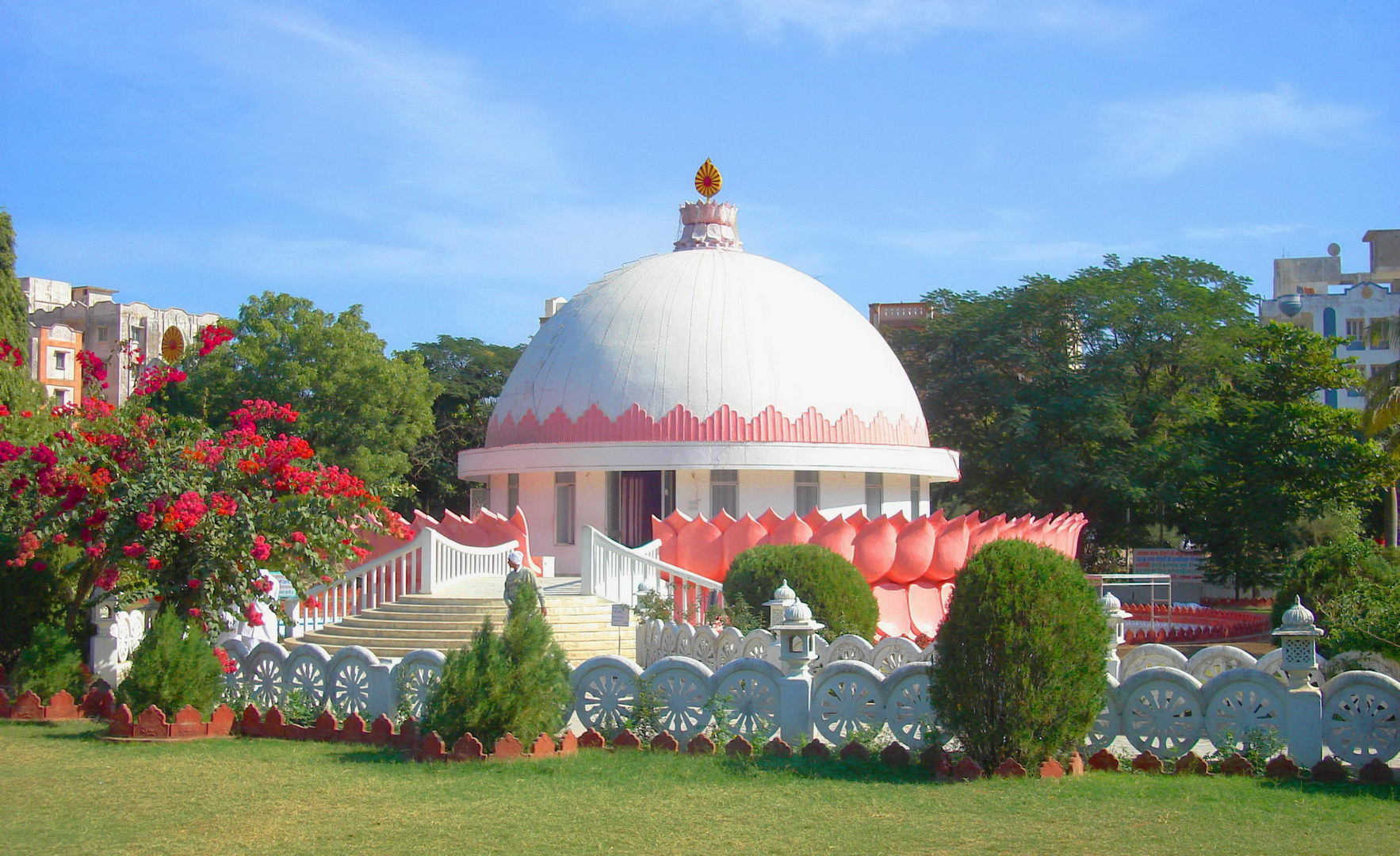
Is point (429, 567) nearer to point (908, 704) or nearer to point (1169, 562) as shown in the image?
point (908, 704)

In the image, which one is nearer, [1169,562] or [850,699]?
[850,699]

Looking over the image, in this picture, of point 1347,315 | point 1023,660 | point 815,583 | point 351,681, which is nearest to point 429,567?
point 815,583

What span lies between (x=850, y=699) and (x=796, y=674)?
0.54 m

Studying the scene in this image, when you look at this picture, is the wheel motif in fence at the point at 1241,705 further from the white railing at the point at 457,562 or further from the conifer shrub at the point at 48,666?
the white railing at the point at 457,562

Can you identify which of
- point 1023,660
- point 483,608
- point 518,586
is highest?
point 518,586

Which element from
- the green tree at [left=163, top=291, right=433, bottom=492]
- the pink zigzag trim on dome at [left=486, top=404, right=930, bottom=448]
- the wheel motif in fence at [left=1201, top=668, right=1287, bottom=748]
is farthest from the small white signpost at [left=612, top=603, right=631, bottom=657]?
the green tree at [left=163, top=291, right=433, bottom=492]

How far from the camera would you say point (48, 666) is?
45.5ft

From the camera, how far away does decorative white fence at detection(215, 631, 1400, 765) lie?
1018 centimetres

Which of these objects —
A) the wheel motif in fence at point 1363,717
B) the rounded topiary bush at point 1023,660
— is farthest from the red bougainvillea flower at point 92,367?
the wheel motif in fence at point 1363,717

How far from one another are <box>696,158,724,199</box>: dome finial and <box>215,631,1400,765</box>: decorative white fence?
20.6m

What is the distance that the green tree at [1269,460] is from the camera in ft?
111

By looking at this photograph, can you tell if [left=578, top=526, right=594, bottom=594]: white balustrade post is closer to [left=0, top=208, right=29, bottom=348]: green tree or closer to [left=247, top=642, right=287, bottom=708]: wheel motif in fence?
[left=247, top=642, right=287, bottom=708]: wheel motif in fence

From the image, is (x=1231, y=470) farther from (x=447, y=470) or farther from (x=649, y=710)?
(x=649, y=710)

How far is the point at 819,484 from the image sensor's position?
2703 centimetres
